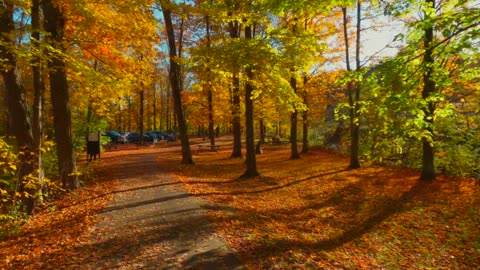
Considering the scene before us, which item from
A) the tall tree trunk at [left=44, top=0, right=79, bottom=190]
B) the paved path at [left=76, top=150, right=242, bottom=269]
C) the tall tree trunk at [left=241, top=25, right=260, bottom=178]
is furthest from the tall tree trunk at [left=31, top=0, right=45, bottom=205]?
the tall tree trunk at [left=241, top=25, right=260, bottom=178]

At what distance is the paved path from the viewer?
566 centimetres

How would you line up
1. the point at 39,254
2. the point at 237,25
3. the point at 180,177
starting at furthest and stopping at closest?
the point at 237,25 < the point at 180,177 < the point at 39,254

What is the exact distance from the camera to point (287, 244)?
688 centimetres

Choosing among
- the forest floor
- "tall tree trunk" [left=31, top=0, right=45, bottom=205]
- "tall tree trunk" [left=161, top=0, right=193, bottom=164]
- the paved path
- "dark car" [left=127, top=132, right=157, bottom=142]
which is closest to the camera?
the paved path

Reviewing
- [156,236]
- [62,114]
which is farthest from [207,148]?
[156,236]

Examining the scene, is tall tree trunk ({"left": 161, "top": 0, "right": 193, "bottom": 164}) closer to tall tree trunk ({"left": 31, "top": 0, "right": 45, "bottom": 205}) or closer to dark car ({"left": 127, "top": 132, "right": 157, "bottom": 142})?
tall tree trunk ({"left": 31, "top": 0, "right": 45, "bottom": 205})

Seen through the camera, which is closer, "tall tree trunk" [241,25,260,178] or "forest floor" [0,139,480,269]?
"forest floor" [0,139,480,269]

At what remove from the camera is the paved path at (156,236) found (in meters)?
5.66

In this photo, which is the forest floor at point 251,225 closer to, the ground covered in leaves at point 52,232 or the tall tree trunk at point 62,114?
the ground covered in leaves at point 52,232

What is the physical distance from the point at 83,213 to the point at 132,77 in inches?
284

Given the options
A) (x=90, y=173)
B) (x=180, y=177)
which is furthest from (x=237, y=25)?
(x=90, y=173)

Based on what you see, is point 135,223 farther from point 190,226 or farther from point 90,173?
point 90,173

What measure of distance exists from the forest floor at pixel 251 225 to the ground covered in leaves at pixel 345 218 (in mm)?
32

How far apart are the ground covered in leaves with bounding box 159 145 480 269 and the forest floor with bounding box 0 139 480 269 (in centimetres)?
3
